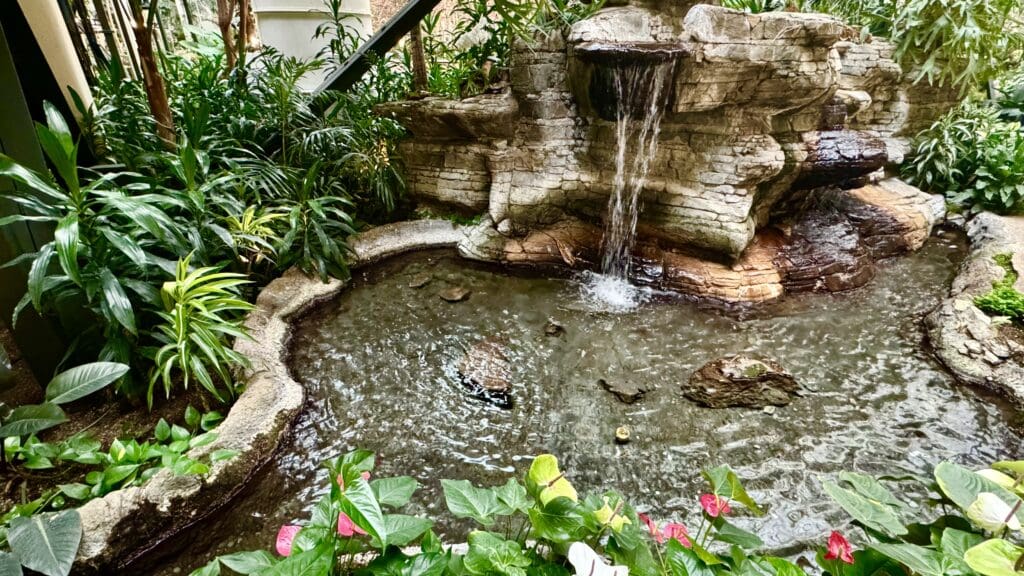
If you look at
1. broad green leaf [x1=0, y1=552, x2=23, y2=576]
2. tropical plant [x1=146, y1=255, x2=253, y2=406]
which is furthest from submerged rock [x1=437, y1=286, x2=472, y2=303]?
broad green leaf [x1=0, y1=552, x2=23, y2=576]

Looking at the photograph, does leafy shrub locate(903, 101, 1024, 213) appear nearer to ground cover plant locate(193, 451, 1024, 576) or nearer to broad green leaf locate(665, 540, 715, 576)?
ground cover plant locate(193, 451, 1024, 576)

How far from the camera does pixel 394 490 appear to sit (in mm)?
1148

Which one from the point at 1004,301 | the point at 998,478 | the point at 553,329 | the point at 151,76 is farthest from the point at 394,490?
the point at 1004,301

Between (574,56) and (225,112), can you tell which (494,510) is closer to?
(574,56)

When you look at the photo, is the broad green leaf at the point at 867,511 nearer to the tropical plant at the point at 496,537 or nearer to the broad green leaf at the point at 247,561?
the tropical plant at the point at 496,537

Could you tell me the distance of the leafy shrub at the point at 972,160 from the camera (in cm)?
479

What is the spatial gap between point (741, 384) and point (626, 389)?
2.40 feet

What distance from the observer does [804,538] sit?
6.60 ft

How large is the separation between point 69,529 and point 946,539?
7.68 ft

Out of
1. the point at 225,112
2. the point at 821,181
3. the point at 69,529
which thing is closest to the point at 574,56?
the point at 821,181

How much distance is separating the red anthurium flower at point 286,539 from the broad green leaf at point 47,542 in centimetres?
81

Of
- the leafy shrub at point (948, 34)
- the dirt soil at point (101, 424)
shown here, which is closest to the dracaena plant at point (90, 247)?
the dirt soil at point (101, 424)

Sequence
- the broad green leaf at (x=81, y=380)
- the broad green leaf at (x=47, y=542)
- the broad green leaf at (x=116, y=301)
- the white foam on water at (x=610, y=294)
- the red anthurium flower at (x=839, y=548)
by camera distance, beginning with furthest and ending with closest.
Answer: the white foam on water at (x=610, y=294), the broad green leaf at (x=116, y=301), the broad green leaf at (x=81, y=380), the broad green leaf at (x=47, y=542), the red anthurium flower at (x=839, y=548)

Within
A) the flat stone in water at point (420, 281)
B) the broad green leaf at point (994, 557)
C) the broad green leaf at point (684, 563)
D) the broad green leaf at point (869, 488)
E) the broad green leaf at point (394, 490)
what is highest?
the broad green leaf at point (994, 557)
